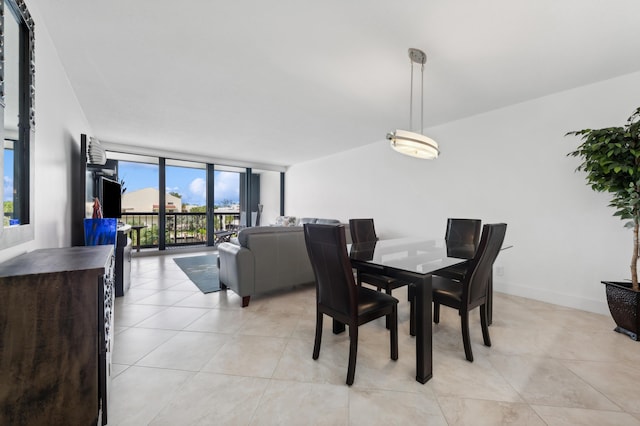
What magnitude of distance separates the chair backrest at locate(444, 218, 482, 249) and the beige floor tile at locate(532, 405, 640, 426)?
5.27 ft

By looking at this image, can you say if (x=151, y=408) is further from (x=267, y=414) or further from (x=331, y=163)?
(x=331, y=163)

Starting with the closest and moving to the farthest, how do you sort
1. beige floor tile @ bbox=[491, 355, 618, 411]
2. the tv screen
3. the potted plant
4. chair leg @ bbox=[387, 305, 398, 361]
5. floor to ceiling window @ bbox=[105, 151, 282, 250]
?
beige floor tile @ bbox=[491, 355, 618, 411] → chair leg @ bbox=[387, 305, 398, 361] → the potted plant → the tv screen → floor to ceiling window @ bbox=[105, 151, 282, 250]

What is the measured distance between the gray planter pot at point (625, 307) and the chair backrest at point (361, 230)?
2.21m

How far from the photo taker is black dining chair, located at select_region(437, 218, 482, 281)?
2580 mm

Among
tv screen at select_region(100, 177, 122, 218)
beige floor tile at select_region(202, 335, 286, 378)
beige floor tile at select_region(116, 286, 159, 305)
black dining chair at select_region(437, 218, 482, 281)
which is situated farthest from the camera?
tv screen at select_region(100, 177, 122, 218)

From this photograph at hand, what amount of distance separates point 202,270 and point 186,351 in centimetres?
267

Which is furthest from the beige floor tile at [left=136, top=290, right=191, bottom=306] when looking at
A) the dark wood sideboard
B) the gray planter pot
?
the gray planter pot

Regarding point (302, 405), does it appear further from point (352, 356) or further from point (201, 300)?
point (201, 300)

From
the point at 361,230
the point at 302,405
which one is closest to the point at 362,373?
the point at 302,405

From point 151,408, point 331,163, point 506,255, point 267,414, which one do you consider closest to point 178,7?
point 151,408

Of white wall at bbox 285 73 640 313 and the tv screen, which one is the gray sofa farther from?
white wall at bbox 285 73 640 313

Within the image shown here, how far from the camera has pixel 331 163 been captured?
626cm

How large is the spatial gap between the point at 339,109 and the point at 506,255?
9.63 feet

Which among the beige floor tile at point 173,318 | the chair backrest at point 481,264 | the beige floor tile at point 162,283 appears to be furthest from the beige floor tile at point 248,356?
the beige floor tile at point 162,283
